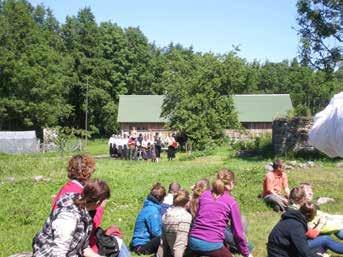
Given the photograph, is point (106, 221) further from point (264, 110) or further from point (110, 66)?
point (110, 66)

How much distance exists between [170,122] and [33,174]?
63.5 ft

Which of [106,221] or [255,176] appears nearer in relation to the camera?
[106,221]

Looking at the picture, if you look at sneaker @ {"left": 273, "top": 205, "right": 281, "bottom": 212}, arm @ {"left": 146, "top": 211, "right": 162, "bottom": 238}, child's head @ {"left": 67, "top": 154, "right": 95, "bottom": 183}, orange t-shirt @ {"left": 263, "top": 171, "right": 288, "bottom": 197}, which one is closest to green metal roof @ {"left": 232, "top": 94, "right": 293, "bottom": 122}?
orange t-shirt @ {"left": 263, "top": 171, "right": 288, "bottom": 197}

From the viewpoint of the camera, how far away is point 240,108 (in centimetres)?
5503

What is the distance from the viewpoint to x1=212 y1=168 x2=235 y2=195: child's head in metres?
6.65

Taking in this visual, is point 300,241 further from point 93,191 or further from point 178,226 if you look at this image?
point 93,191

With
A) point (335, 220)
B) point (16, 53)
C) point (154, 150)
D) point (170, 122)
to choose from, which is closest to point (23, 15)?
point (16, 53)

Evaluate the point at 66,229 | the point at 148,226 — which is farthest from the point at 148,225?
the point at 66,229

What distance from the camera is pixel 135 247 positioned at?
7.77m

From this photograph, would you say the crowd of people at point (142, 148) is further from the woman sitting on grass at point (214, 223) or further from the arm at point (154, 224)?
the woman sitting on grass at point (214, 223)

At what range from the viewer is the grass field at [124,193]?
9.19 metres

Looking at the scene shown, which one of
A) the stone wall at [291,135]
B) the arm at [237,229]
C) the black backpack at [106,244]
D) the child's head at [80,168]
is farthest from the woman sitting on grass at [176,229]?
the stone wall at [291,135]

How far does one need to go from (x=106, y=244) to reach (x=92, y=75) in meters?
55.6

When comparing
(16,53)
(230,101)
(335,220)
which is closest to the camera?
(335,220)
